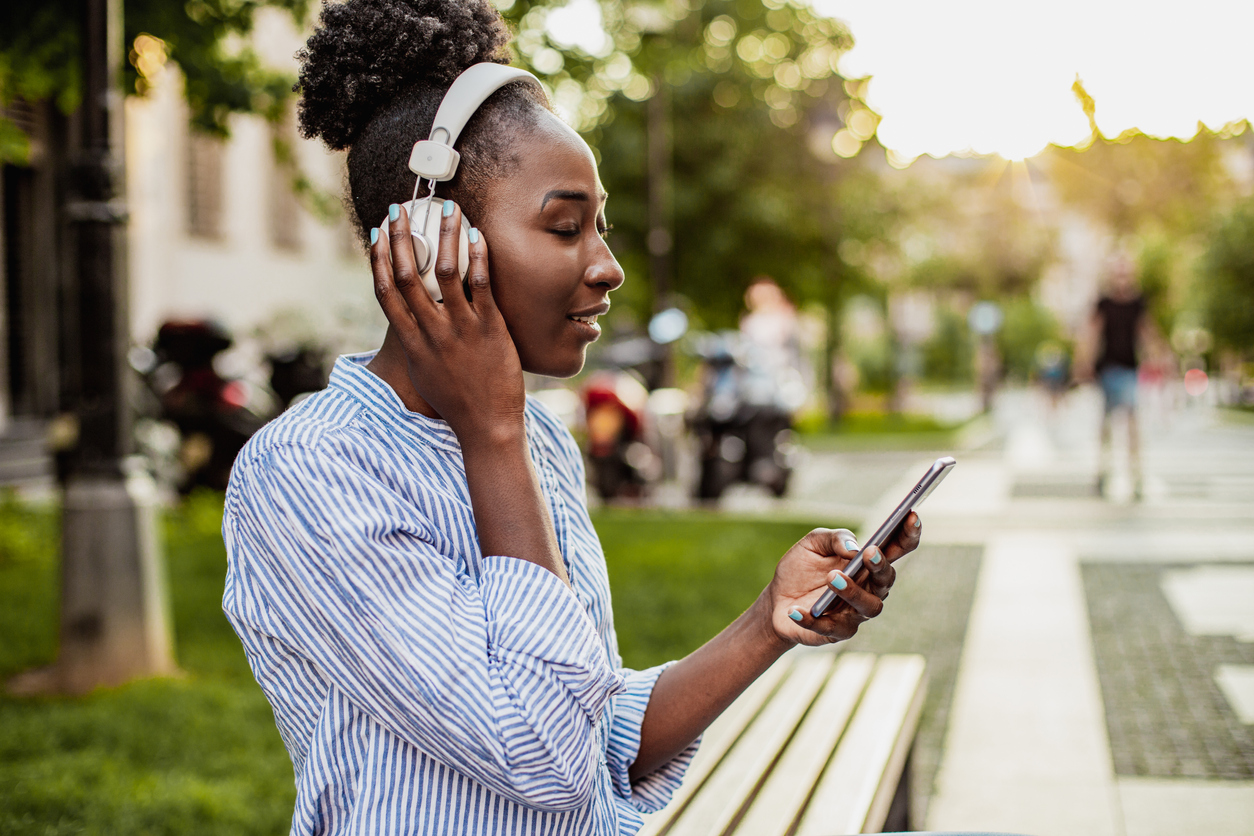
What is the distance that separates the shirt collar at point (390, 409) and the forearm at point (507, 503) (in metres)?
0.08

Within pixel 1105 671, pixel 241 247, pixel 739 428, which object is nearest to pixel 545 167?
pixel 1105 671

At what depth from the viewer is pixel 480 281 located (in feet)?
4.31

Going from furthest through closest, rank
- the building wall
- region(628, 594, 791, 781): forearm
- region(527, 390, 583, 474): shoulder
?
the building wall
region(527, 390, 583, 474): shoulder
region(628, 594, 791, 781): forearm

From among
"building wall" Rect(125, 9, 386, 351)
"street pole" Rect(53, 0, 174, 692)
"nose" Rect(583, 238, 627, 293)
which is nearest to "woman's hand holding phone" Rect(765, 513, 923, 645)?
"nose" Rect(583, 238, 627, 293)

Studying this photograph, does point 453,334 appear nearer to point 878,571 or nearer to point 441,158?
point 441,158

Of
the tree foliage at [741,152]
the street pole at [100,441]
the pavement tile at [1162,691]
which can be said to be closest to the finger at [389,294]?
the pavement tile at [1162,691]

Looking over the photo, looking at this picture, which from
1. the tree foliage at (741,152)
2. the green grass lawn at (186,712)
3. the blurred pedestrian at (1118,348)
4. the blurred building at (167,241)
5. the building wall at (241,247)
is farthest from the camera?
the tree foliage at (741,152)

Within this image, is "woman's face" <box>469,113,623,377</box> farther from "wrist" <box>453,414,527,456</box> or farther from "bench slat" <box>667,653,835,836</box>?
"bench slat" <box>667,653,835,836</box>

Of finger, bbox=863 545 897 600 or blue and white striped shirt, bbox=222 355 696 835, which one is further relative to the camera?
finger, bbox=863 545 897 600

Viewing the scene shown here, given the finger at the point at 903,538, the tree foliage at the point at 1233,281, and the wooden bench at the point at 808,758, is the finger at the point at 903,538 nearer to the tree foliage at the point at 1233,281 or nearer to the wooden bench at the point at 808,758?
the wooden bench at the point at 808,758

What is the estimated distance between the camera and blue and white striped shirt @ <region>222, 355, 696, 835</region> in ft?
3.87

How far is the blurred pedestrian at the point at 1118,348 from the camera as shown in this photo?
10.0 metres

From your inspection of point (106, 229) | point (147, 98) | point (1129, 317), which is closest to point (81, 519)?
point (106, 229)

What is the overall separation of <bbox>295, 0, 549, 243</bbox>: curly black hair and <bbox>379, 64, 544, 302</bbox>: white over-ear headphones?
4cm
